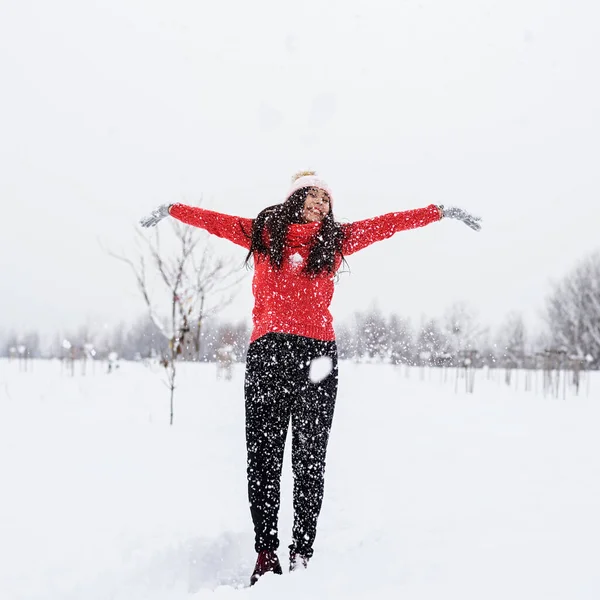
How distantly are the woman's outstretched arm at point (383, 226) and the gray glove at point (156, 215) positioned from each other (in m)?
0.84

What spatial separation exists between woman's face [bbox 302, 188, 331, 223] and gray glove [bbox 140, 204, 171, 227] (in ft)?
2.12

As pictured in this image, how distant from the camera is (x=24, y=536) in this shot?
274 centimetres

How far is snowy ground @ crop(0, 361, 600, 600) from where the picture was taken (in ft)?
6.52

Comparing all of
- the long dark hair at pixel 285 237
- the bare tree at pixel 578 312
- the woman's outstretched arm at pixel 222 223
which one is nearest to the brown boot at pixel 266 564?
the long dark hair at pixel 285 237

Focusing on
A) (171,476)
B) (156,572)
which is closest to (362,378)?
(171,476)

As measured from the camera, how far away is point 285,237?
2.38 metres

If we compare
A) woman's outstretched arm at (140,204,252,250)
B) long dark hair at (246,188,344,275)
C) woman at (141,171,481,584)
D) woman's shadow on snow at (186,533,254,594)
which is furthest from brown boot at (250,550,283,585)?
woman's outstretched arm at (140,204,252,250)

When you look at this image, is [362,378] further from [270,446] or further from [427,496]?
[270,446]

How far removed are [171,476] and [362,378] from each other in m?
16.8

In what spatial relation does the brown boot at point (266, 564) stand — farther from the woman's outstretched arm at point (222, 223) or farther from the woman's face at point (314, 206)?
the woman's face at point (314, 206)

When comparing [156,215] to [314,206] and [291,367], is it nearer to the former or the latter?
[314,206]

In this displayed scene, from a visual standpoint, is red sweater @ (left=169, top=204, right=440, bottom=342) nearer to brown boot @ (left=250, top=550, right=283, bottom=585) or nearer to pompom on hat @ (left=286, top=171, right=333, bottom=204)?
pompom on hat @ (left=286, top=171, right=333, bottom=204)

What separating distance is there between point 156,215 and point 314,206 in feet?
2.44

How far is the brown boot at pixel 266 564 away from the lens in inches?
90.1
